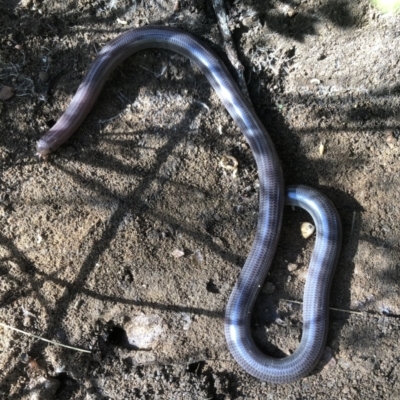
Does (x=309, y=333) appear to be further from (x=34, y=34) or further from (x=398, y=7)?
(x=34, y=34)

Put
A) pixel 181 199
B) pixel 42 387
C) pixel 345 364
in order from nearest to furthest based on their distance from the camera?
1. pixel 42 387
2. pixel 345 364
3. pixel 181 199

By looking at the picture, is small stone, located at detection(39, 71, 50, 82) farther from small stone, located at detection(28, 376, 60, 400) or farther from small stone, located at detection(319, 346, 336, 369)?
small stone, located at detection(319, 346, 336, 369)

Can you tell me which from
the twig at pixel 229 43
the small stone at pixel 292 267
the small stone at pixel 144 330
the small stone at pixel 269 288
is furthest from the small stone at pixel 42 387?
the twig at pixel 229 43

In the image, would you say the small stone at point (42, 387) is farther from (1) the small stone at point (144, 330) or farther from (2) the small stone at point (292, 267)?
(2) the small stone at point (292, 267)

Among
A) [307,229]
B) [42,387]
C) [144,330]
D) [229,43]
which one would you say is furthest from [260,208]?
[42,387]

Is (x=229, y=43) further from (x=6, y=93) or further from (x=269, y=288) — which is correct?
(x=269, y=288)

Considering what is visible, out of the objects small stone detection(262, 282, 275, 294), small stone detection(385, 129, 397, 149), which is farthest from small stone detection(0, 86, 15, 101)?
small stone detection(385, 129, 397, 149)
